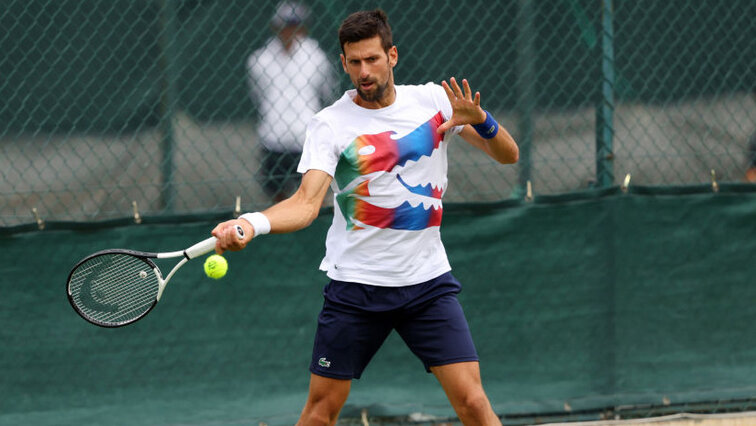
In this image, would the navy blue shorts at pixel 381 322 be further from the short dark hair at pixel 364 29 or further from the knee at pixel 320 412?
the short dark hair at pixel 364 29

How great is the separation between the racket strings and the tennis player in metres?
0.65

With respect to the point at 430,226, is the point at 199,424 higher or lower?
lower

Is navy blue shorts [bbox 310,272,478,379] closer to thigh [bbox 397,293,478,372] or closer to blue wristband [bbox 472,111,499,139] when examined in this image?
thigh [bbox 397,293,478,372]

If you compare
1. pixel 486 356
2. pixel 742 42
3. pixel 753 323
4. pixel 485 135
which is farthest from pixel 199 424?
pixel 742 42

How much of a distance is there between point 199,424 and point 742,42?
308 cm

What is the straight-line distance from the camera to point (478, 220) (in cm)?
509

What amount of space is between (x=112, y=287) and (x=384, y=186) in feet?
3.35

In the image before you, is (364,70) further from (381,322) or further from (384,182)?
(381,322)

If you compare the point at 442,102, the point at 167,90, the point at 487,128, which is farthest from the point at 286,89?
the point at 487,128

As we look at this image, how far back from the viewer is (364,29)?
3746mm

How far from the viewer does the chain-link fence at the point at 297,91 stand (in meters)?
4.80

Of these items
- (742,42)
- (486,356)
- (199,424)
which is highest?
(742,42)

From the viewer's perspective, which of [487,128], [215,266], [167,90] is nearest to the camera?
[215,266]

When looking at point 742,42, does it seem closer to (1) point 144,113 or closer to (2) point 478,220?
(2) point 478,220
